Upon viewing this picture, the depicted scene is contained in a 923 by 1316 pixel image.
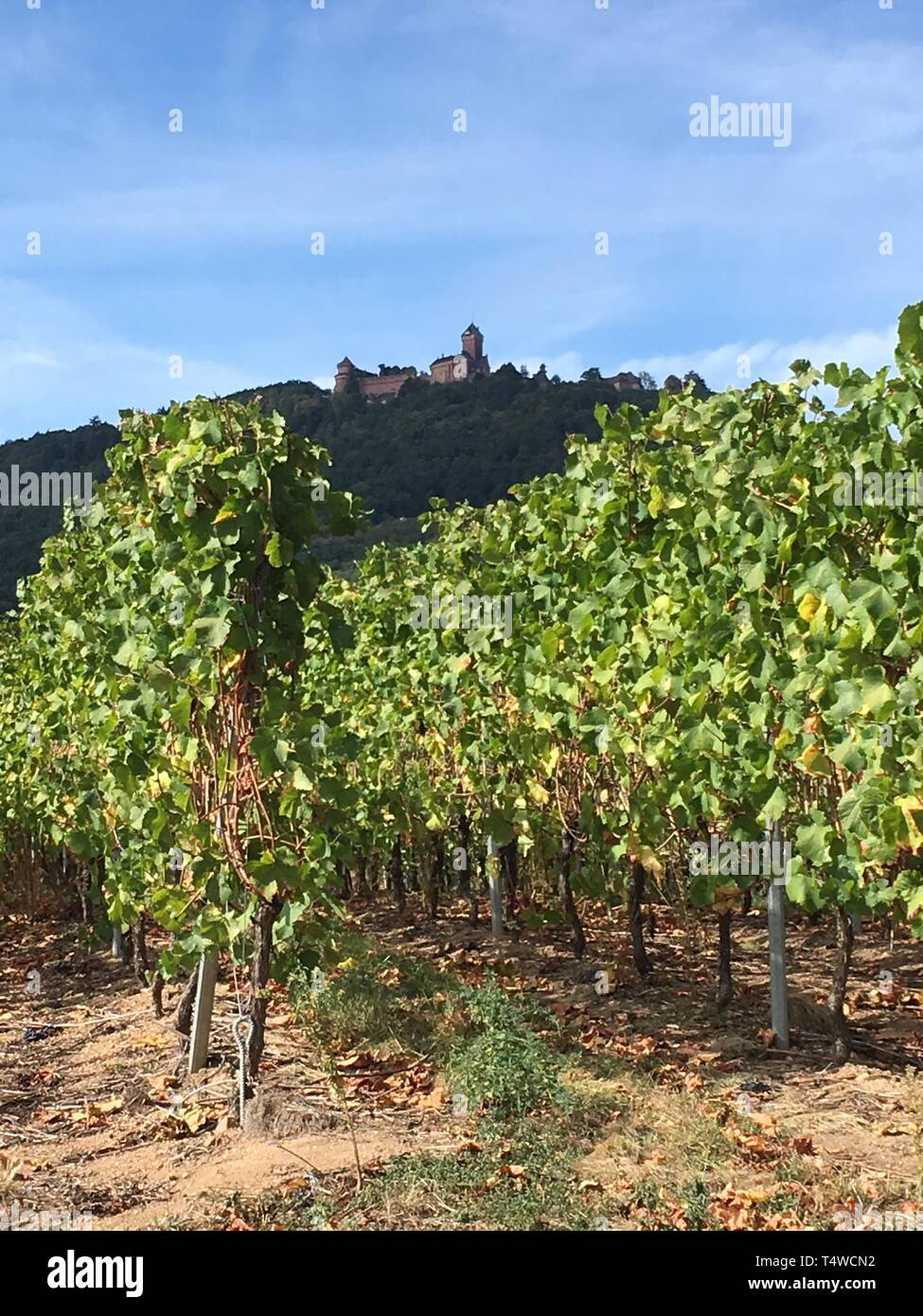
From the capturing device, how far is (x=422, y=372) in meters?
120

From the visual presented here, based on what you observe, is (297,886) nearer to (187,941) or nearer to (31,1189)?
(187,941)

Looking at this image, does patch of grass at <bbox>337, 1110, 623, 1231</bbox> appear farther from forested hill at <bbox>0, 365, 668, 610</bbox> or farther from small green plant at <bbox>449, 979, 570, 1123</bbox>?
forested hill at <bbox>0, 365, 668, 610</bbox>

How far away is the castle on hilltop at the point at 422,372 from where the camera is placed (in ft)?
350

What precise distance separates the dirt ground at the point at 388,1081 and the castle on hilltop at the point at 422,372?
95.5 meters

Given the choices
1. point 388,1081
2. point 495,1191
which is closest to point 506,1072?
point 495,1191

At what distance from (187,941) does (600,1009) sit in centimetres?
257

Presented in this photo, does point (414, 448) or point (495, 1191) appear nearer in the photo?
point (495, 1191)

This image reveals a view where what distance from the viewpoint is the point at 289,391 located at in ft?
252

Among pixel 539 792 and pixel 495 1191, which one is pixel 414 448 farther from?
pixel 495 1191

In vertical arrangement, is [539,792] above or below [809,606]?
below

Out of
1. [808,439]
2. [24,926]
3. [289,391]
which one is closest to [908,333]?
[808,439]

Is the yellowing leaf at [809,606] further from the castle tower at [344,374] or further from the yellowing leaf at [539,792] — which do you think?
the castle tower at [344,374]

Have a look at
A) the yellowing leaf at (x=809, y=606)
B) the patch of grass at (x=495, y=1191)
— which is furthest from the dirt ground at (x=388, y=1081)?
the yellowing leaf at (x=809, y=606)

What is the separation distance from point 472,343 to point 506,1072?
401 ft
